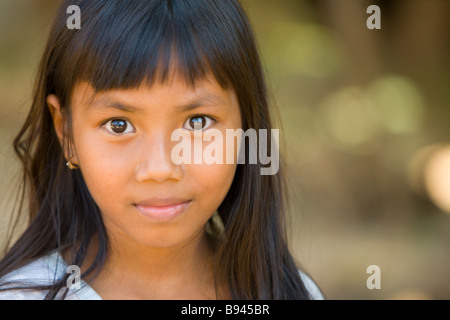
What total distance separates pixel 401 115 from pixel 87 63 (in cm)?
253

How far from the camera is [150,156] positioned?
113cm

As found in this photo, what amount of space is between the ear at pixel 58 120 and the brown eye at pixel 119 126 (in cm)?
16

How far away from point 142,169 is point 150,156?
0.03 meters

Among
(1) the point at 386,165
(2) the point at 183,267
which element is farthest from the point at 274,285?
(1) the point at 386,165

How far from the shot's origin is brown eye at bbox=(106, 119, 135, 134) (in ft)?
3.84

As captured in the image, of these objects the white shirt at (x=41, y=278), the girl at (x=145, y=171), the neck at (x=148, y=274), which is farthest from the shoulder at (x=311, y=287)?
the white shirt at (x=41, y=278)

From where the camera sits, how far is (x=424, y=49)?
3.44 meters

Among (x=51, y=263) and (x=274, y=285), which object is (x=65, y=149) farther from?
(x=274, y=285)

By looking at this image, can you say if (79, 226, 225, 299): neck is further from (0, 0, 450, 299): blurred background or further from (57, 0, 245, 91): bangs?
(0, 0, 450, 299): blurred background

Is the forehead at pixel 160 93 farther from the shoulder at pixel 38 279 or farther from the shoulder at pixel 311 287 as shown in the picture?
the shoulder at pixel 311 287

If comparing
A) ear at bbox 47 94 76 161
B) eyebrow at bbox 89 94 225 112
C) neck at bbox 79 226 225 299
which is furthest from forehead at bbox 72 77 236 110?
neck at bbox 79 226 225 299

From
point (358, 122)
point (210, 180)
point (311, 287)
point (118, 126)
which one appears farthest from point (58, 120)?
point (358, 122)

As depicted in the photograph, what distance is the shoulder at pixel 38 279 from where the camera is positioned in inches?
49.9

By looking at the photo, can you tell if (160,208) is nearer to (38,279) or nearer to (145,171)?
(145,171)
